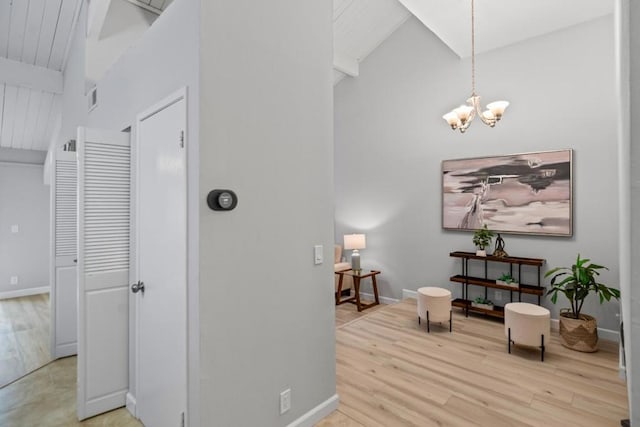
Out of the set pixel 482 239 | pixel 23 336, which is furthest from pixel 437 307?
pixel 23 336

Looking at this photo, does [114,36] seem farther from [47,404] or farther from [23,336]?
[23,336]

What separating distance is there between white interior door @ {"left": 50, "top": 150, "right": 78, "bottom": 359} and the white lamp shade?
3449 mm

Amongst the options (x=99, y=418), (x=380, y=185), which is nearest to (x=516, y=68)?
(x=380, y=185)

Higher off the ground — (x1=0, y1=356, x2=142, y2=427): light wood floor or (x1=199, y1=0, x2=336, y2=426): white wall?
(x1=199, y1=0, x2=336, y2=426): white wall

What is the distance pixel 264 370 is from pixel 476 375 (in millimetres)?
1953

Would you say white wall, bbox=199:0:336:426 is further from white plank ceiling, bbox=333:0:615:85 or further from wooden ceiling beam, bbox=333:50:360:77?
wooden ceiling beam, bbox=333:50:360:77

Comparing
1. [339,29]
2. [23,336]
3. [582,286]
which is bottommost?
[23,336]

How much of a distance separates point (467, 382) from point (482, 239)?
200cm

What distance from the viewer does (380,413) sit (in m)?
2.25

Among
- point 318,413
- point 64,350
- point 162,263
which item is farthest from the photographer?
point 64,350

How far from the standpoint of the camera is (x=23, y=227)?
19.0 ft

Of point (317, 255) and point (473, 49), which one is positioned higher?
point (473, 49)

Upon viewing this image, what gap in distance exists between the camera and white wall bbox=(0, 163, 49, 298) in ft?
18.5

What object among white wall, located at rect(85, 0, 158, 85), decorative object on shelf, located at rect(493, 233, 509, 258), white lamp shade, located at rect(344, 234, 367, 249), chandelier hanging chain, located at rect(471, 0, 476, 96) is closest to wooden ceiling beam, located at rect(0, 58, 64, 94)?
white wall, located at rect(85, 0, 158, 85)
